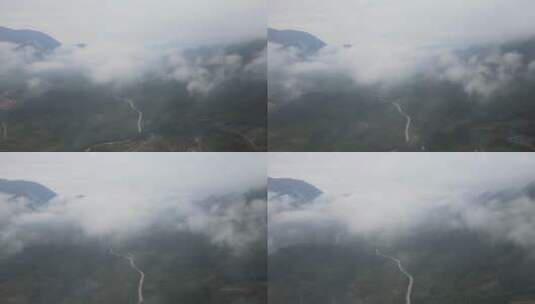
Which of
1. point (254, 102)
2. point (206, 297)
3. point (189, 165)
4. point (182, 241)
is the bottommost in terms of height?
point (206, 297)

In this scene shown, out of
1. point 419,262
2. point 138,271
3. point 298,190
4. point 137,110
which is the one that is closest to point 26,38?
point 137,110

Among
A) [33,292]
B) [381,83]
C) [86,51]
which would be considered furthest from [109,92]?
[381,83]

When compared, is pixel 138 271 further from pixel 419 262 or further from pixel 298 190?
pixel 419 262

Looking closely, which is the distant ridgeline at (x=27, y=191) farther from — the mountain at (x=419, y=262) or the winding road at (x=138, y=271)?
the mountain at (x=419, y=262)

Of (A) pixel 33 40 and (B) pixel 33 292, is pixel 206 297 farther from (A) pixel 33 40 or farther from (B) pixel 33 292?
(A) pixel 33 40

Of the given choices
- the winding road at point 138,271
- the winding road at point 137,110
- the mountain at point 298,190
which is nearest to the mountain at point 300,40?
the mountain at point 298,190

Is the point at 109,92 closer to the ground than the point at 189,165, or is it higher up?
higher up
